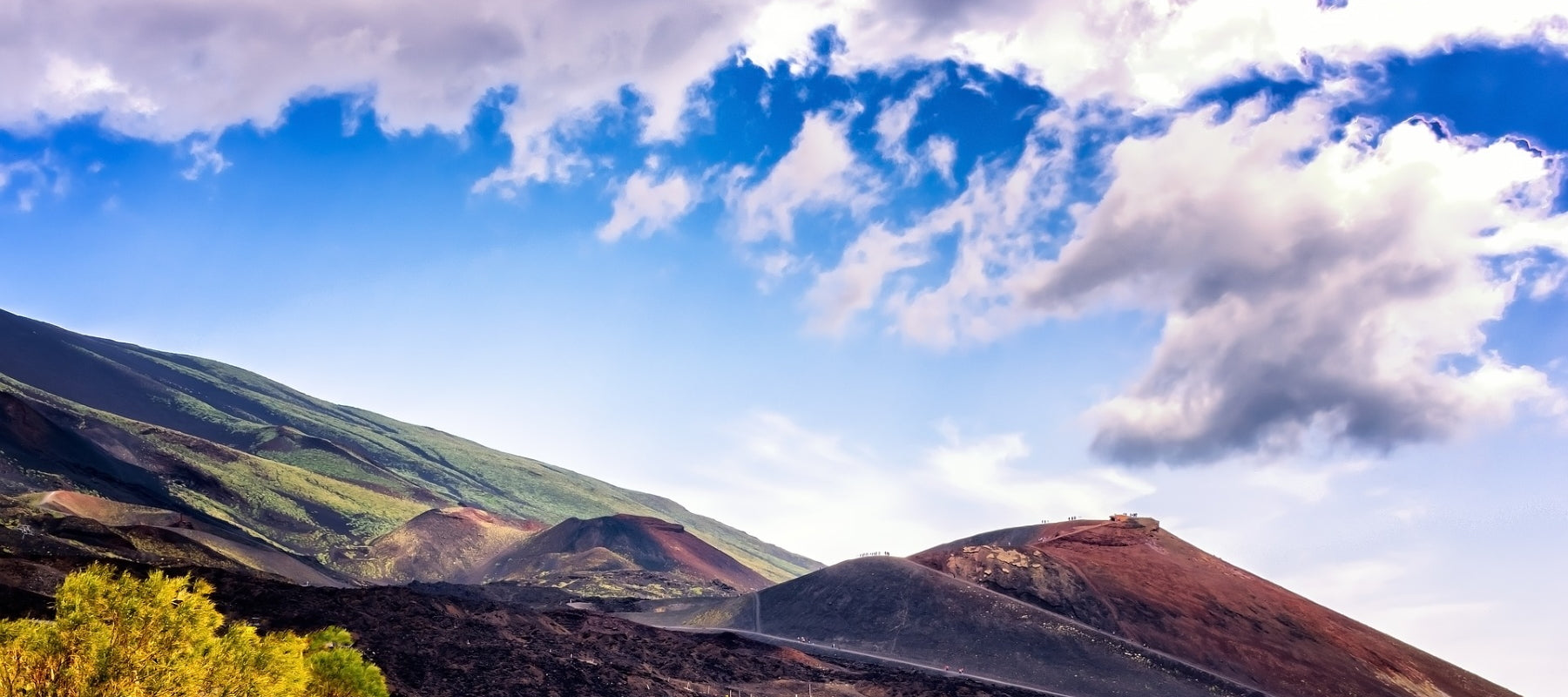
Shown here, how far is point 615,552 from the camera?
119250mm

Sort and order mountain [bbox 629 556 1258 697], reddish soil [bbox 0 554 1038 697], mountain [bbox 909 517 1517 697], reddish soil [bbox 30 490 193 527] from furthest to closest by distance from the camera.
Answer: reddish soil [bbox 30 490 193 527] < mountain [bbox 909 517 1517 697] < mountain [bbox 629 556 1258 697] < reddish soil [bbox 0 554 1038 697]

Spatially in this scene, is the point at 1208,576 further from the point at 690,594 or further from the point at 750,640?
the point at 690,594

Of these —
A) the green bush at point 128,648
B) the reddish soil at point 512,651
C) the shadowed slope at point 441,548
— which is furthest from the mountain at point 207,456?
the green bush at point 128,648

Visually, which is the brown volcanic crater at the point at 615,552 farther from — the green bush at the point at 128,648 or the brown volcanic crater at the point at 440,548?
the green bush at the point at 128,648

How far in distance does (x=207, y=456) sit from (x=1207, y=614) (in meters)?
114

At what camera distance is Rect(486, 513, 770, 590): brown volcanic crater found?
111 meters

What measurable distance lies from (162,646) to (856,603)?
2274 inches

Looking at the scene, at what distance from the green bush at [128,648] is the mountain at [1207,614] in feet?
193

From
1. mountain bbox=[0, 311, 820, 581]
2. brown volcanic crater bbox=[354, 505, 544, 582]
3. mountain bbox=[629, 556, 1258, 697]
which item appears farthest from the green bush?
brown volcanic crater bbox=[354, 505, 544, 582]

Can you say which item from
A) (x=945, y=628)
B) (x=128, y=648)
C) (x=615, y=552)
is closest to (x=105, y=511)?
(x=945, y=628)

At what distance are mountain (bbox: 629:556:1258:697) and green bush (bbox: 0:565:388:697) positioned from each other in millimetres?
46965

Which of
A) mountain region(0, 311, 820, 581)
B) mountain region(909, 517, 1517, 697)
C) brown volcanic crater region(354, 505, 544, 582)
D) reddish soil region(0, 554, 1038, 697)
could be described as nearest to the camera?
reddish soil region(0, 554, 1038, 697)

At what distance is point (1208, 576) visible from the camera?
73.2 metres

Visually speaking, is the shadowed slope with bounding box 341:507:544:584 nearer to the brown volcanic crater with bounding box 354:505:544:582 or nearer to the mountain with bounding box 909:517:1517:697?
the brown volcanic crater with bounding box 354:505:544:582
